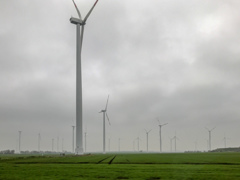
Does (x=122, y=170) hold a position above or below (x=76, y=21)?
below

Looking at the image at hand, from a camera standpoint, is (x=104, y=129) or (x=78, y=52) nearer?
(x=78, y=52)

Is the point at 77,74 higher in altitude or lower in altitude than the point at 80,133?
higher

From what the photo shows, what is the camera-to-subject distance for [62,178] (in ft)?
105

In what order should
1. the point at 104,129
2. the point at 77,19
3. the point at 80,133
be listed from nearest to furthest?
the point at 80,133 < the point at 77,19 < the point at 104,129

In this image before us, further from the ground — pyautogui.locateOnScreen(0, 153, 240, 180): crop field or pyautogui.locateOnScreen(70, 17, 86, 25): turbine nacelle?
pyautogui.locateOnScreen(70, 17, 86, 25): turbine nacelle

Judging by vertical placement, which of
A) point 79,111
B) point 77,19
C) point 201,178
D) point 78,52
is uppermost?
point 77,19

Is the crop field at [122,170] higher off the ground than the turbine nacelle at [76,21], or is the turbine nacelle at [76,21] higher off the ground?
the turbine nacelle at [76,21]

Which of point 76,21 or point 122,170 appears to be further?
point 76,21

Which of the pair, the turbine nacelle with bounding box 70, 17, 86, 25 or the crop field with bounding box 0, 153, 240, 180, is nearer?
the crop field with bounding box 0, 153, 240, 180

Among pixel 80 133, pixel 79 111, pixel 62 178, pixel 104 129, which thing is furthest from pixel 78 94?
pixel 62 178

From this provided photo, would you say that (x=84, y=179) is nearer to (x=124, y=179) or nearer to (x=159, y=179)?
(x=124, y=179)

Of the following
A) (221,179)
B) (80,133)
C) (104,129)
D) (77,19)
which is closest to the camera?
(221,179)

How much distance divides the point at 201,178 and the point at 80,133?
Result: 66854mm

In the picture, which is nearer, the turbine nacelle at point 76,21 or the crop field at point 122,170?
the crop field at point 122,170
